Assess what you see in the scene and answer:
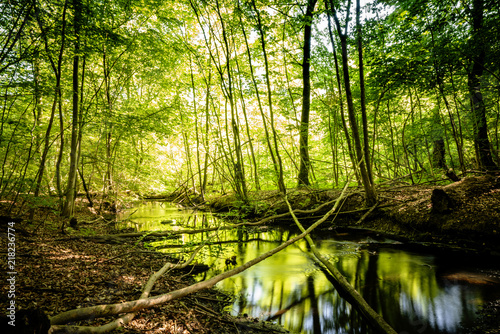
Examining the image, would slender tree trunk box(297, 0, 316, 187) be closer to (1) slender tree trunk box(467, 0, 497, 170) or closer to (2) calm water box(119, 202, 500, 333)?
(2) calm water box(119, 202, 500, 333)

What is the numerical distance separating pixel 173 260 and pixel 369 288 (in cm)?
473

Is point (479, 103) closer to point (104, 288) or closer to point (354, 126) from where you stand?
point (354, 126)

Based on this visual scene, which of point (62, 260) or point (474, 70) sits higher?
point (474, 70)

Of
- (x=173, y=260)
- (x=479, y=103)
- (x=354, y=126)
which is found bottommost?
(x=173, y=260)

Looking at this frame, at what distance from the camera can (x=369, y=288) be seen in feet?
15.0

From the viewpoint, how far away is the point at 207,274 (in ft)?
17.0

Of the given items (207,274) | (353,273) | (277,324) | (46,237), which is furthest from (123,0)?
(353,273)

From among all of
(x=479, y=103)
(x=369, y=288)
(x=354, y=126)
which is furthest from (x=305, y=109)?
(x=369, y=288)

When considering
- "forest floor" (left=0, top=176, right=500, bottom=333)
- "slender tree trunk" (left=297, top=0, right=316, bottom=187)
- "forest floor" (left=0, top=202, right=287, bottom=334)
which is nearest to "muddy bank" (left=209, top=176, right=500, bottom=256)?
"forest floor" (left=0, top=176, right=500, bottom=333)

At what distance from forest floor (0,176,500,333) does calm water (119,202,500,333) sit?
16.0 inches

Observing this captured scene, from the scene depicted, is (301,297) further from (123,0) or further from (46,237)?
(123,0)

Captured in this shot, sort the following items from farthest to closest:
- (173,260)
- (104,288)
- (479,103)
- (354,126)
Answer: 1. (354,126)
2. (479,103)
3. (173,260)
4. (104,288)

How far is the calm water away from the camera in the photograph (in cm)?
360

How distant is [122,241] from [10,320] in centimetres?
588
